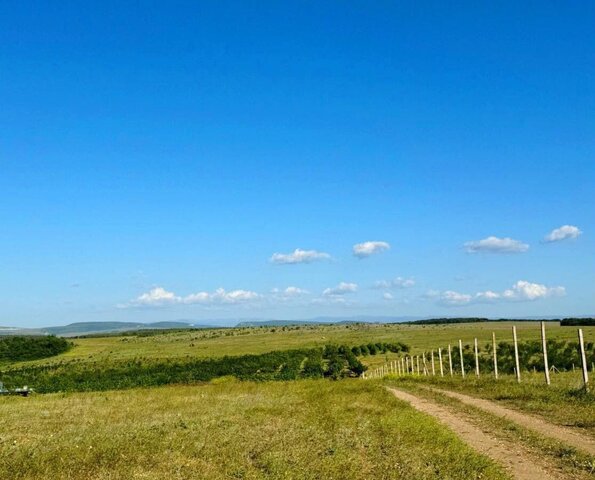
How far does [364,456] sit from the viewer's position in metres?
13.9

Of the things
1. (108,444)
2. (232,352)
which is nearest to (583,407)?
Result: (108,444)

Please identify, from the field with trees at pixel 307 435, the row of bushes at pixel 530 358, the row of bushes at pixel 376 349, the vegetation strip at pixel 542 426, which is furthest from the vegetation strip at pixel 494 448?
the row of bushes at pixel 376 349

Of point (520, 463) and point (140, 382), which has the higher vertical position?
point (520, 463)

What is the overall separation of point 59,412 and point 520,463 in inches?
1009

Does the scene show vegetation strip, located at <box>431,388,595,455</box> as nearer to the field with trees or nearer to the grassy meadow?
the field with trees

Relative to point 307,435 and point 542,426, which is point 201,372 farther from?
point 542,426

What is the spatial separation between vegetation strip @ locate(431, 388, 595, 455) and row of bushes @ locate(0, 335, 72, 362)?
144 meters

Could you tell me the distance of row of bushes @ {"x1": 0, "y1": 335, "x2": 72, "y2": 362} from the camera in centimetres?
14938

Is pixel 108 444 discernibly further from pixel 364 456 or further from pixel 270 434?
pixel 364 456

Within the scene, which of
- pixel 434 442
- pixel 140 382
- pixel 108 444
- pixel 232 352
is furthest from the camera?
pixel 232 352

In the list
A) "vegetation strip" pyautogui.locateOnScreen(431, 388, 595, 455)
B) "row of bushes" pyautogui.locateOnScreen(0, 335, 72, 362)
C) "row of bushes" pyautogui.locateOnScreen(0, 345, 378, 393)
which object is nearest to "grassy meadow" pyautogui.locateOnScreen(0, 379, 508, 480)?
"vegetation strip" pyautogui.locateOnScreen(431, 388, 595, 455)

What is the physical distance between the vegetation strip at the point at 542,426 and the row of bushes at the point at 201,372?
153 ft

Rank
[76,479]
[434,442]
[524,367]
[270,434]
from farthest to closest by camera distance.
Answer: [524,367]
[270,434]
[434,442]
[76,479]

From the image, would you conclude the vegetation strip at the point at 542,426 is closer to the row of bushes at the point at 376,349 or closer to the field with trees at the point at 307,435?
the field with trees at the point at 307,435
